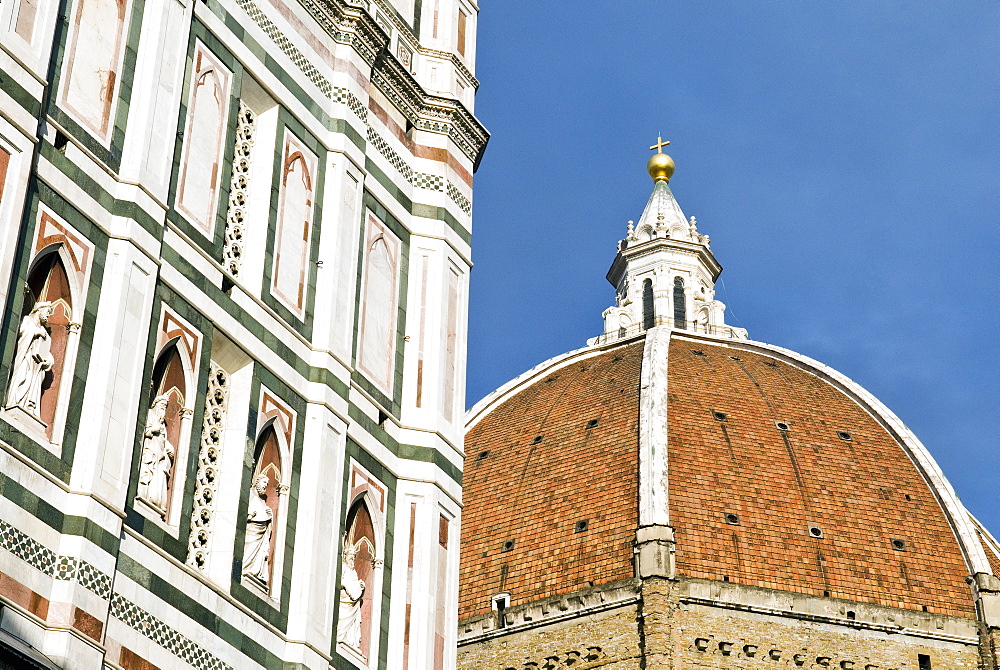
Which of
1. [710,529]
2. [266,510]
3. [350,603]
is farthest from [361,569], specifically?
[710,529]

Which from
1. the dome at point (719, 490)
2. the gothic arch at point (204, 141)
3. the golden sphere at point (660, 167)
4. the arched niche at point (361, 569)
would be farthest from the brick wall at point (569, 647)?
the gothic arch at point (204, 141)

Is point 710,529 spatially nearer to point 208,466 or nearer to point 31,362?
point 208,466

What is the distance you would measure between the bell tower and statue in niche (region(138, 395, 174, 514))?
2029 inches

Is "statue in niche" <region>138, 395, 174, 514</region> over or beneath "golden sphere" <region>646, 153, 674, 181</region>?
beneath

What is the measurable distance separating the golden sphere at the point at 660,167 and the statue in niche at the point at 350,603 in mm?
57075

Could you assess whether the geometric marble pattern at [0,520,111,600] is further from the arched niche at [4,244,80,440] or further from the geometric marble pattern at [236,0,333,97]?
the geometric marble pattern at [236,0,333,97]

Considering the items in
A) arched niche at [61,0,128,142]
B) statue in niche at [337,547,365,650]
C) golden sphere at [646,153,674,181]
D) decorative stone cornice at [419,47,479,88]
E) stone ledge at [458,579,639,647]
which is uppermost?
golden sphere at [646,153,674,181]

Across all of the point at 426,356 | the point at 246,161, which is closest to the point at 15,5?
the point at 246,161

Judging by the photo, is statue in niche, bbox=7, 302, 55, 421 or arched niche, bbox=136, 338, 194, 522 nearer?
statue in niche, bbox=7, 302, 55, 421

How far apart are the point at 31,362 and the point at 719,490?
136 ft

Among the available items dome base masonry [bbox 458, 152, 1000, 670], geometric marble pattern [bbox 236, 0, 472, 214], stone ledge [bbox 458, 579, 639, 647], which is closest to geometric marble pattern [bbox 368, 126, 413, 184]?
geometric marble pattern [bbox 236, 0, 472, 214]

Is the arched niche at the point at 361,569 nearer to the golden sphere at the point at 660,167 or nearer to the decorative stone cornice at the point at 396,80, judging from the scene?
the decorative stone cornice at the point at 396,80

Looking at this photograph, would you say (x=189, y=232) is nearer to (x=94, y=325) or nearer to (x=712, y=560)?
(x=94, y=325)

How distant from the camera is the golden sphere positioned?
2699 inches
